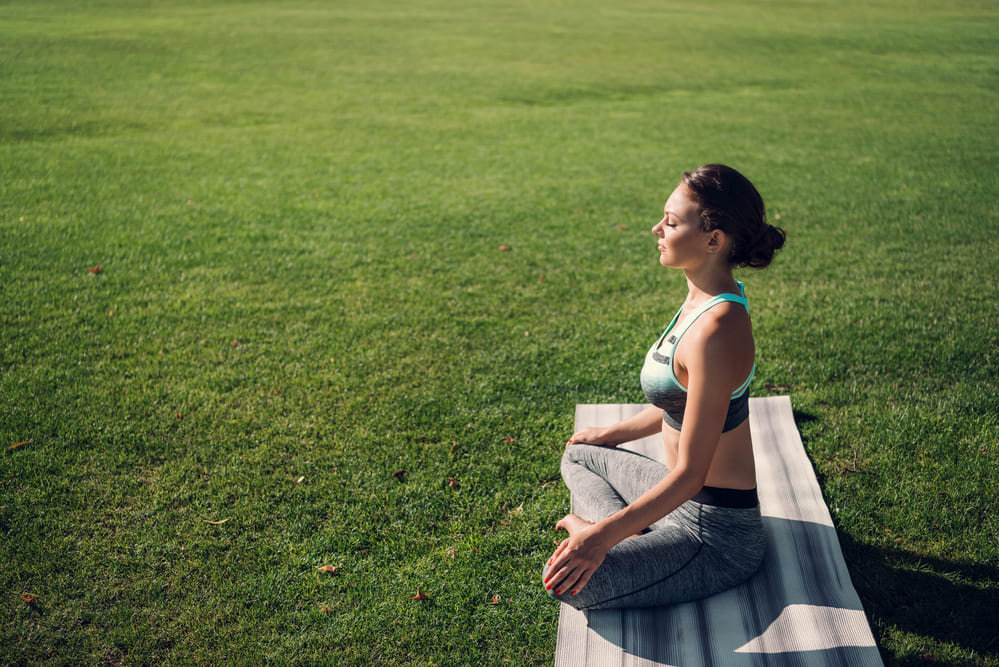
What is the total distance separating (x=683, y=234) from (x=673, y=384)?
0.68 m

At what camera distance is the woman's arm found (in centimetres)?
372

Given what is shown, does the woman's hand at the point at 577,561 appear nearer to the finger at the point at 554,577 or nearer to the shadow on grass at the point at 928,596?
the finger at the point at 554,577

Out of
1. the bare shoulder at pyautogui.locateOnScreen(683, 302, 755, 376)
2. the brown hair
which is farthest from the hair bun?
the bare shoulder at pyautogui.locateOnScreen(683, 302, 755, 376)

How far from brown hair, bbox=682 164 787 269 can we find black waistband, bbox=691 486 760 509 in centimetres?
108

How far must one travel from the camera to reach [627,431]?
3801 mm

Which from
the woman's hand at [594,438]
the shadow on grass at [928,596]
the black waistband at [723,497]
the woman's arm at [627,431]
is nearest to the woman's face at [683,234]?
the woman's arm at [627,431]

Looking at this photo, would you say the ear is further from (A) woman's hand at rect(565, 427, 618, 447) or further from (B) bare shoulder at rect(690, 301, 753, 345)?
(A) woman's hand at rect(565, 427, 618, 447)

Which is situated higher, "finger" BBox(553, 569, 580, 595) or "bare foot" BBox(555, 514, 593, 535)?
"bare foot" BBox(555, 514, 593, 535)

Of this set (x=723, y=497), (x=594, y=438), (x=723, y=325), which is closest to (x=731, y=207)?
(x=723, y=325)

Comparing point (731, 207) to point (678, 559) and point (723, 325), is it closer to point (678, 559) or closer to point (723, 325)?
point (723, 325)

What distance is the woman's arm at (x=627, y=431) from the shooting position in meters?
3.72

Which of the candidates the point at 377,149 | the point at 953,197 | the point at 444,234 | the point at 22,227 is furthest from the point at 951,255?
the point at 22,227

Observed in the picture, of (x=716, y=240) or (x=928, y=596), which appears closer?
(x=716, y=240)

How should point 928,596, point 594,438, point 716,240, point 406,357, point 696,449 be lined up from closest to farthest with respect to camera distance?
point 696,449, point 716,240, point 928,596, point 594,438, point 406,357
